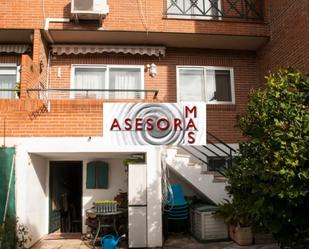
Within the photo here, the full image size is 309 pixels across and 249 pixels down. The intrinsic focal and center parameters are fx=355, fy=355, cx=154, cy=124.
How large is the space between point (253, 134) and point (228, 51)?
6.70 m

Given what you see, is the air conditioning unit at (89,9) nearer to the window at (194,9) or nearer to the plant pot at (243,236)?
the window at (194,9)

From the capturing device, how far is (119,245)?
930cm

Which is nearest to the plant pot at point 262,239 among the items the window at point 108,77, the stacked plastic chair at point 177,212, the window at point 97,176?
the stacked plastic chair at point 177,212

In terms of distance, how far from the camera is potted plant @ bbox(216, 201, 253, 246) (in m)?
8.97

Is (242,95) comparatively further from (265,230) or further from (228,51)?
(265,230)

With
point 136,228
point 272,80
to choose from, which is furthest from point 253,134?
point 136,228

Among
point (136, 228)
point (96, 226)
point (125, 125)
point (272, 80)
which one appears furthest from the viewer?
point (96, 226)

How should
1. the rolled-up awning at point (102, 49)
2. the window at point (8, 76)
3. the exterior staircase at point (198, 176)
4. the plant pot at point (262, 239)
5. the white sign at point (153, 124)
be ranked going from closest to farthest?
the white sign at point (153, 124) < the plant pot at point (262, 239) < the exterior staircase at point (198, 176) < the rolled-up awning at point (102, 49) < the window at point (8, 76)

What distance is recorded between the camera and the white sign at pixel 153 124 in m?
8.48

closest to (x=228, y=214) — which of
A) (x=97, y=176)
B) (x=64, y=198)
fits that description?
(x=97, y=176)

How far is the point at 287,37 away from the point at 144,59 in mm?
4620

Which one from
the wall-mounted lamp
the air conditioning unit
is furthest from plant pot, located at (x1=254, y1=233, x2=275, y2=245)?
the air conditioning unit

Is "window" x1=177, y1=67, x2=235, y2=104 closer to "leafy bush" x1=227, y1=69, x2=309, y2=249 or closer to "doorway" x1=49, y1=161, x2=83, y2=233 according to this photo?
"doorway" x1=49, y1=161, x2=83, y2=233

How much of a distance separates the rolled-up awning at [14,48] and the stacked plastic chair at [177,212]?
22.1 ft
